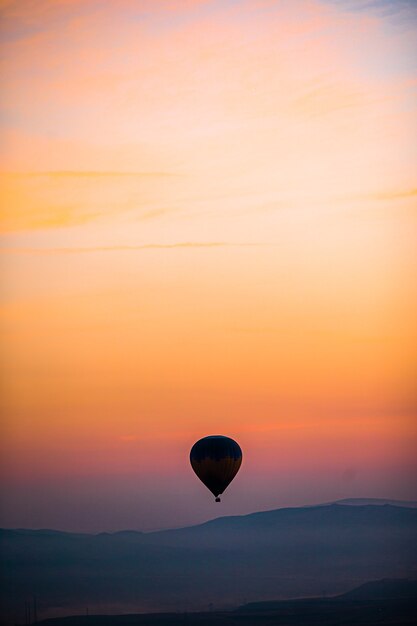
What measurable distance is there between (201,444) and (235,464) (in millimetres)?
2305

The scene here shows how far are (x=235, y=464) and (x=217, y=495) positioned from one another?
2183mm

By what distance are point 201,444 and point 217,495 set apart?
315 centimetres

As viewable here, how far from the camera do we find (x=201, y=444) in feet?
216

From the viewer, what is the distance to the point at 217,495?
Answer: 64750 millimetres

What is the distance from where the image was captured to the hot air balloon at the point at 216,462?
64875mm

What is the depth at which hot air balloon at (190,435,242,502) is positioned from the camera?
213 ft

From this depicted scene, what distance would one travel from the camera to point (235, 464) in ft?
216

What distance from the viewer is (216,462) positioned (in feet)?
213
